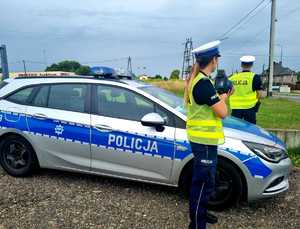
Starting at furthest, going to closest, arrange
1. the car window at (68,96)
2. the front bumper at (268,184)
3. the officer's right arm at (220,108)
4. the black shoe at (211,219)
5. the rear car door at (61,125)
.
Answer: the car window at (68,96), the rear car door at (61,125), the front bumper at (268,184), the black shoe at (211,219), the officer's right arm at (220,108)

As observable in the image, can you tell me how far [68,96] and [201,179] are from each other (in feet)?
7.93

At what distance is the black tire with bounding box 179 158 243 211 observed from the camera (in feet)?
12.6

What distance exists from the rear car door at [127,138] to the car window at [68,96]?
0.20m

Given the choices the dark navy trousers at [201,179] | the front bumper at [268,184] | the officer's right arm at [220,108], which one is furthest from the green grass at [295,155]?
the officer's right arm at [220,108]

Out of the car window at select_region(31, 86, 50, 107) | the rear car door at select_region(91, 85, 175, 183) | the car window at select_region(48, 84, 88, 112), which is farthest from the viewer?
the car window at select_region(31, 86, 50, 107)

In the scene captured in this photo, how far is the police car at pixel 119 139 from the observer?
3848 millimetres

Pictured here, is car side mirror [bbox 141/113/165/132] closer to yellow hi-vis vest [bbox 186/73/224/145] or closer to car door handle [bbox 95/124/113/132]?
car door handle [bbox 95/124/113/132]

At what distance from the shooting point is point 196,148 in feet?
10.1

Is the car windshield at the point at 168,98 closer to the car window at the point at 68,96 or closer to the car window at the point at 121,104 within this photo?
the car window at the point at 121,104

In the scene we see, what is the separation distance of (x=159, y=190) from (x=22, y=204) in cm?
173

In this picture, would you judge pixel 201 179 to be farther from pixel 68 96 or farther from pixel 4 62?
pixel 4 62

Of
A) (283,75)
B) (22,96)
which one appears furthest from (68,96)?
(283,75)

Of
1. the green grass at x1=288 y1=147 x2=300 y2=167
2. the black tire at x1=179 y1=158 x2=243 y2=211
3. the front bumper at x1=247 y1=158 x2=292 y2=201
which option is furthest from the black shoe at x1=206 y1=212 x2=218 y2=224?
the green grass at x1=288 y1=147 x2=300 y2=167

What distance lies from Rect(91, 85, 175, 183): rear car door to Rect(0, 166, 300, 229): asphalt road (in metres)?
0.33
